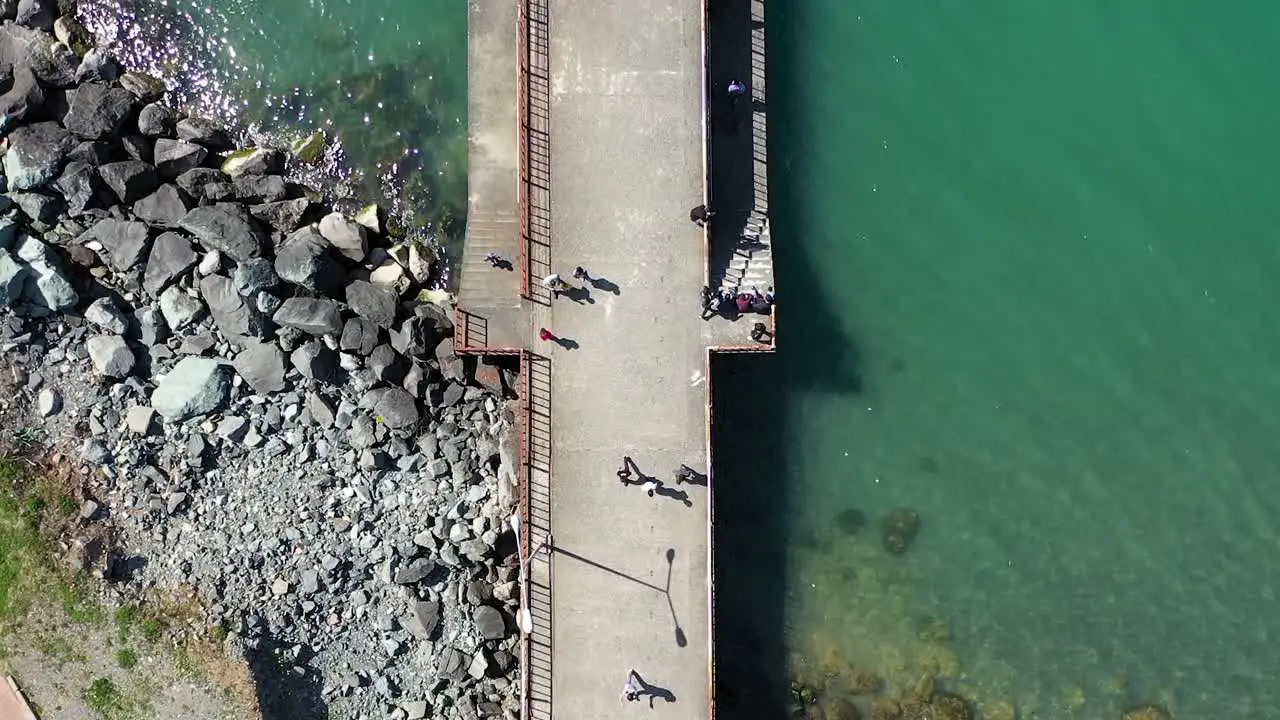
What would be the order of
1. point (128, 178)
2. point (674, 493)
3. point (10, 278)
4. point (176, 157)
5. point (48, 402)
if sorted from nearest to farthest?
point (674, 493) < point (10, 278) < point (48, 402) < point (128, 178) < point (176, 157)

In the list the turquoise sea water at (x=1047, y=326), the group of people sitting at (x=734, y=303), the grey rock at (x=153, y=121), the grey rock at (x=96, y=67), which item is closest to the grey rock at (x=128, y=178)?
the grey rock at (x=153, y=121)

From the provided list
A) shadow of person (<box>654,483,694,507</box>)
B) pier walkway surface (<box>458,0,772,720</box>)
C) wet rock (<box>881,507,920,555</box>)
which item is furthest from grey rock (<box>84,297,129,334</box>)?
wet rock (<box>881,507,920,555</box>)

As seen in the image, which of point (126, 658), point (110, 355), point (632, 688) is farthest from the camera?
point (110, 355)

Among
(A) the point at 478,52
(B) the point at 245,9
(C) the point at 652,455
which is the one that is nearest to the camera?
(C) the point at 652,455

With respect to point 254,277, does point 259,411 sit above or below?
below

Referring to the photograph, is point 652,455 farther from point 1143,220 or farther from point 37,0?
point 37,0

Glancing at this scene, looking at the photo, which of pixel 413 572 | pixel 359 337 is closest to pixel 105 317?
pixel 359 337

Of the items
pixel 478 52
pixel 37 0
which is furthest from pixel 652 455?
pixel 37 0

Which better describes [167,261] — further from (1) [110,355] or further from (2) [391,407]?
(2) [391,407]
